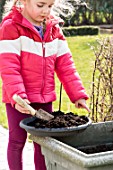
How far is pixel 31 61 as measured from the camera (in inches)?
153

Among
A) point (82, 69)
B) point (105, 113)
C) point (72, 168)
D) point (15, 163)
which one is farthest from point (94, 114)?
point (82, 69)

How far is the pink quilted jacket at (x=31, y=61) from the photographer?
381 centimetres

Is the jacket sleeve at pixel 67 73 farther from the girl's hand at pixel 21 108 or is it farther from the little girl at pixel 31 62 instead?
the girl's hand at pixel 21 108

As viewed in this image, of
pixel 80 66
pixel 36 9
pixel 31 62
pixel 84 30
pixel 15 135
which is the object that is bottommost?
pixel 84 30

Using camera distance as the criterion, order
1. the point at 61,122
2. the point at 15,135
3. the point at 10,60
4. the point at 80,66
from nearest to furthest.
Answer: the point at 61,122 < the point at 10,60 < the point at 15,135 < the point at 80,66

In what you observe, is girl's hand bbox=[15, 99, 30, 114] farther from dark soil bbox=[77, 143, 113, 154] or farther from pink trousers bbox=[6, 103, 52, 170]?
dark soil bbox=[77, 143, 113, 154]

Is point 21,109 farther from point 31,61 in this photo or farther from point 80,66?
point 80,66

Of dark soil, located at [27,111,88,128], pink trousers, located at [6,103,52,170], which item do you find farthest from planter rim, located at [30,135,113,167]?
pink trousers, located at [6,103,52,170]

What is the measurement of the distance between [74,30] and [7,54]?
1436cm

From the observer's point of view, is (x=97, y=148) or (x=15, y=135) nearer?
(x=97, y=148)

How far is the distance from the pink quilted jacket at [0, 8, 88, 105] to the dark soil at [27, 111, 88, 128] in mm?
213

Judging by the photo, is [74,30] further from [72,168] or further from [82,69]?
[72,168]

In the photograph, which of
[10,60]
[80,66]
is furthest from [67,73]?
[80,66]

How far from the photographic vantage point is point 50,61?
3971 millimetres
